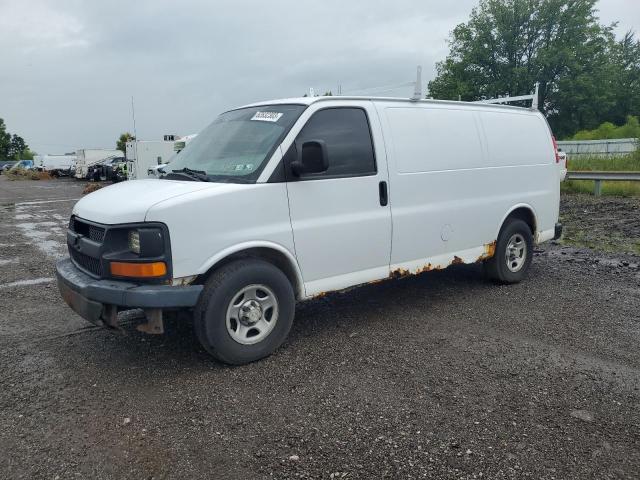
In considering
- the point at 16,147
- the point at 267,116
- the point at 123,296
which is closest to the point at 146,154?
the point at 267,116

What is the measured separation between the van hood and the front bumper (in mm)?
460

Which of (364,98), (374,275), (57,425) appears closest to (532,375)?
(374,275)

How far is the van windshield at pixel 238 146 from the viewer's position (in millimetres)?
4262

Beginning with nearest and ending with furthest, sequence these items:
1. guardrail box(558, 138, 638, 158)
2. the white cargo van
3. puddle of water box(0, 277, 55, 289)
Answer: the white cargo van
puddle of water box(0, 277, 55, 289)
guardrail box(558, 138, 638, 158)

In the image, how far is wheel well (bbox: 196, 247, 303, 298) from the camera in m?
3.98

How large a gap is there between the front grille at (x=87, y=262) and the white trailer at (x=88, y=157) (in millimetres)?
32820

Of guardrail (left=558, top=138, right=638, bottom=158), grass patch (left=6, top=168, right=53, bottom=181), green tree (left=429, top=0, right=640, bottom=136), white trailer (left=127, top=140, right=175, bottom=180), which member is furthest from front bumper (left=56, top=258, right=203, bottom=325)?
green tree (left=429, top=0, right=640, bottom=136)

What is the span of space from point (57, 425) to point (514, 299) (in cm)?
462

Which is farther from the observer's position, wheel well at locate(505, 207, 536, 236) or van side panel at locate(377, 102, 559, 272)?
wheel well at locate(505, 207, 536, 236)

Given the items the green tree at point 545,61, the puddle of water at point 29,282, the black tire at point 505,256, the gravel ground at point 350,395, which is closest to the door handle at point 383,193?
the gravel ground at point 350,395

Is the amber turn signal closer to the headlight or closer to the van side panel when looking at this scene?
the headlight

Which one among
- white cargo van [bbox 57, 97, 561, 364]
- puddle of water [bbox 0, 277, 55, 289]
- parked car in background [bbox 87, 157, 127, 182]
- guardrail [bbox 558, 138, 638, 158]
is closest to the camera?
white cargo van [bbox 57, 97, 561, 364]

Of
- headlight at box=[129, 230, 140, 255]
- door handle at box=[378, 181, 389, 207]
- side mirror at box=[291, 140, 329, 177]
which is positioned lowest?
headlight at box=[129, 230, 140, 255]

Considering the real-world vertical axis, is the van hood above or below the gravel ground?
above
